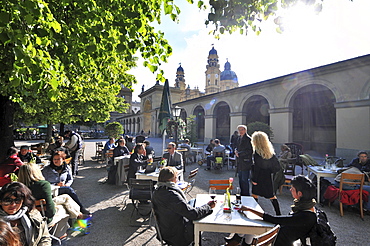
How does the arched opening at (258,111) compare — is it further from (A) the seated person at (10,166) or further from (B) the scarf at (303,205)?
(A) the seated person at (10,166)

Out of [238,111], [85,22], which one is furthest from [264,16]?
[238,111]

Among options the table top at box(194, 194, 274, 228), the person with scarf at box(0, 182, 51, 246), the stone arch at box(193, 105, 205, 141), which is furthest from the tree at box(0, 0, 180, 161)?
the stone arch at box(193, 105, 205, 141)

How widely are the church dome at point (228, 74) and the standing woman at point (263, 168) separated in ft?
194

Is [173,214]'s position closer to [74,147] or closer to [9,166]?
[9,166]

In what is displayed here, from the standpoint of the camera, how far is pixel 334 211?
189 inches

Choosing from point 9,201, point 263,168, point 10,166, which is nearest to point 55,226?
point 9,201

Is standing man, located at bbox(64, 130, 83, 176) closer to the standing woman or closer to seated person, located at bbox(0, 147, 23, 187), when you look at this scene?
seated person, located at bbox(0, 147, 23, 187)

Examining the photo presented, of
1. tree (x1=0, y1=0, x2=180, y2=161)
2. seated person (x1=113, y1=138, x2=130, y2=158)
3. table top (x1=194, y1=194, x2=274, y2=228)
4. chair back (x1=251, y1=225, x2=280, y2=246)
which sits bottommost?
table top (x1=194, y1=194, x2=274, y2=228)

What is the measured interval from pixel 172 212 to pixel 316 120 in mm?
17066

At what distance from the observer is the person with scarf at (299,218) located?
2.21 metres

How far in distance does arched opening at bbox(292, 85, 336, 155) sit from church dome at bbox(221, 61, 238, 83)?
45.9m

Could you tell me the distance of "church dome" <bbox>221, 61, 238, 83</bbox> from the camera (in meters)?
60.5

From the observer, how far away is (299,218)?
2.23m

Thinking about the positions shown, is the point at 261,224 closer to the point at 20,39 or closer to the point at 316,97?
the point at 20,39
